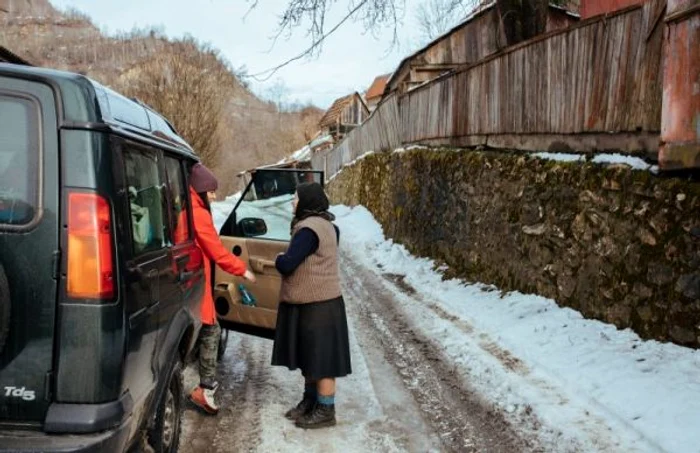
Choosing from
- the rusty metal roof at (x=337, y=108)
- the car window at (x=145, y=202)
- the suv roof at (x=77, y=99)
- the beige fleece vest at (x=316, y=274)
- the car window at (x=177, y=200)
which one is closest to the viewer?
the suv roof at (x=77, y=99)

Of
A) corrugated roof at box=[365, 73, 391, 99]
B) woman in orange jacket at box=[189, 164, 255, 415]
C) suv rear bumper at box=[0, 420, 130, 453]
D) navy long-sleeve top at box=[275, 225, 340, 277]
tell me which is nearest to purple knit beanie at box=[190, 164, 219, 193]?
woman in orange jacket at box=[189, 164, 255, 415]

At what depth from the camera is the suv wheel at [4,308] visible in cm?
212

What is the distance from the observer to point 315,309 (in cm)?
422

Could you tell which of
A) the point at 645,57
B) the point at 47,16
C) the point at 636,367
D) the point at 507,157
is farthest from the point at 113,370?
the point at 47,16

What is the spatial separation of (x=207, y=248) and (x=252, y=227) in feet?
3.94

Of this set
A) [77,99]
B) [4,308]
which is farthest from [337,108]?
[4,308]

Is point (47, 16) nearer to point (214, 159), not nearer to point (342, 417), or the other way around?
point (214, 159)

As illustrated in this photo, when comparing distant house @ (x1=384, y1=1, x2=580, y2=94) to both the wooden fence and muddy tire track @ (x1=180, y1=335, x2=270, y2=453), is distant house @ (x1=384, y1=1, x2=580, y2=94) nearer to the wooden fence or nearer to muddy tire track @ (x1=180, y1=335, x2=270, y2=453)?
the wooden fence

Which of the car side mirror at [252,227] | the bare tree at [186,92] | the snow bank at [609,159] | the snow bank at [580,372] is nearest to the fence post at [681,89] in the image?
the snow bank at [609,159]

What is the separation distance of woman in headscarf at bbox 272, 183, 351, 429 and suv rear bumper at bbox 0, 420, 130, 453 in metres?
2.07

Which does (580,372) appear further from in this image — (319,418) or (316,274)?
(316,274)

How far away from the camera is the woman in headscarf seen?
420 centimetres

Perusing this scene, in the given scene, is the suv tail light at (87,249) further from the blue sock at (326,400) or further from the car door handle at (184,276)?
the blue sock at (326,400)

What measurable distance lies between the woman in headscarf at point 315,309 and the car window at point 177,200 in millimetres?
715
